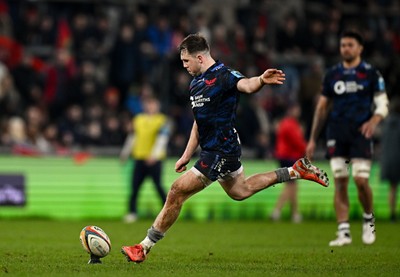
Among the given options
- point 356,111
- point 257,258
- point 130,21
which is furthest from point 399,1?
point 257,258

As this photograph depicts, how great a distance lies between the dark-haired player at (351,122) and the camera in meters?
13.7

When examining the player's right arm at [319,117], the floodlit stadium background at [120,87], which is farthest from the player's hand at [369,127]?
the floodlit stadium background at [120,87]

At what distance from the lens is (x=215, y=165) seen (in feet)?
35.5

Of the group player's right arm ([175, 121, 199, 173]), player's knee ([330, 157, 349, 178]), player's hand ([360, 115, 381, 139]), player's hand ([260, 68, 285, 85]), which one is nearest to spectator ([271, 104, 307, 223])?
player's knee ([330, 157, 349, 178])

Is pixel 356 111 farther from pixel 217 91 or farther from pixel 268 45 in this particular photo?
pixel 268 45

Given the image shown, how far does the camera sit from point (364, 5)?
88.0 feet

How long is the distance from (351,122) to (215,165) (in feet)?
11.7

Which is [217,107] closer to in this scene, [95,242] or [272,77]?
[272,77]

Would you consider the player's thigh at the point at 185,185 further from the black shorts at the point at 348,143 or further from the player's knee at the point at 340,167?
the black shorts at the point at 348,143

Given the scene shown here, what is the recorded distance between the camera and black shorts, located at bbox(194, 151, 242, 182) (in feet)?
35.4

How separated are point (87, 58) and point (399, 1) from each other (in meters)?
9.20

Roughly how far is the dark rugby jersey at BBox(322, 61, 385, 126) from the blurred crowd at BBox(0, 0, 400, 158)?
22.0 feet

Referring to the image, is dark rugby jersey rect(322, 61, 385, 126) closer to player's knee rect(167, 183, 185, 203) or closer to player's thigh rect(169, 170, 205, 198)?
player's thigh rect(169, 170, 205, 198)

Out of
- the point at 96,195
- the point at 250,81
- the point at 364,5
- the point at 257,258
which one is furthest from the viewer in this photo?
the point at 364,5
